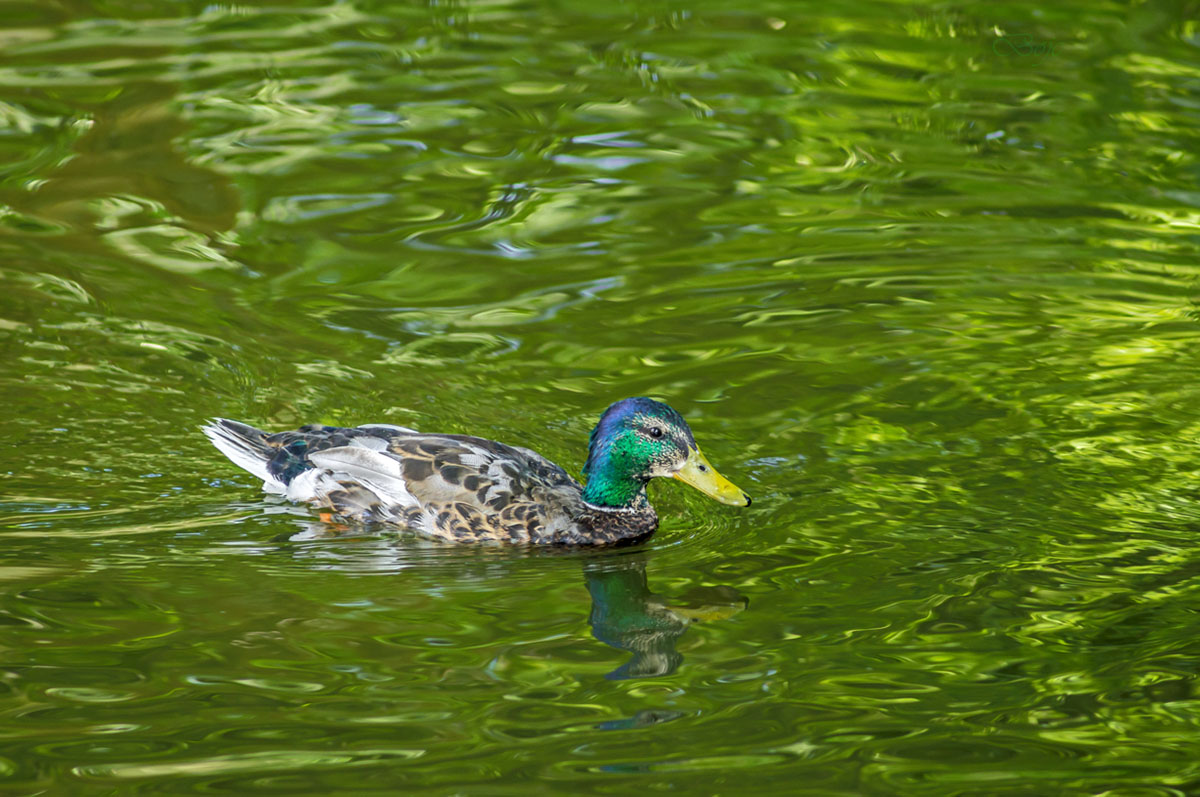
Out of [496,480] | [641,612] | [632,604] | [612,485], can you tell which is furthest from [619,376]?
[641,612]

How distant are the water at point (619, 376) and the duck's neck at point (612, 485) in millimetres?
284

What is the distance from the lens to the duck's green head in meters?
8.12

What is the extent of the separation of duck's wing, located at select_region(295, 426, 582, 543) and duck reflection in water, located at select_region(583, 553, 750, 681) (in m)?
0.44

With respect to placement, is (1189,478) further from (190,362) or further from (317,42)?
(317,42)

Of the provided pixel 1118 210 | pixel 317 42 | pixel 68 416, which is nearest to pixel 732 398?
pixel 68 416

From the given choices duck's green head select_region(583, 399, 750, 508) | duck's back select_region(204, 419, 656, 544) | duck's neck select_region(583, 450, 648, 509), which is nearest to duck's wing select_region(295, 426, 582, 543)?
duck's back select_region(204, 419, 656, 544)

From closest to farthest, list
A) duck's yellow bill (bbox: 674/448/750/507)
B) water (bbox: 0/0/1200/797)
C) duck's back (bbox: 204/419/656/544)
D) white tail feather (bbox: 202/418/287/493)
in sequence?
water (bbox: 0/0/1200/797) → duck's yellow bill (bbox: 674/448/750/507) → duck's back (bbox: 204/419/656/544) → white tail feather (bbox: 202/418/287/493)

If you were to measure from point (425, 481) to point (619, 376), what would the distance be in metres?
2.19

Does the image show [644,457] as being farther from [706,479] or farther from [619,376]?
[619,376]

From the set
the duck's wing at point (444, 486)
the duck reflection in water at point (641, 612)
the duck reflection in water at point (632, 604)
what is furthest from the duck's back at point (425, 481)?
the duck reflection in water at point (641, 612)

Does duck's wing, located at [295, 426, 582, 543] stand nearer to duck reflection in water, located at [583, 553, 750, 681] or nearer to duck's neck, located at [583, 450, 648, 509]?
duck's neck, located at [583, 450, 648, 509]

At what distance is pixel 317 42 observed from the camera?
52.1 ft

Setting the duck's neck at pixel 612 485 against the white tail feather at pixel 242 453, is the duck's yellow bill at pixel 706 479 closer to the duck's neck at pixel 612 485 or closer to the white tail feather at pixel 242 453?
the duck's neck at pixel 612 485

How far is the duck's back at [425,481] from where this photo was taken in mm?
8195
